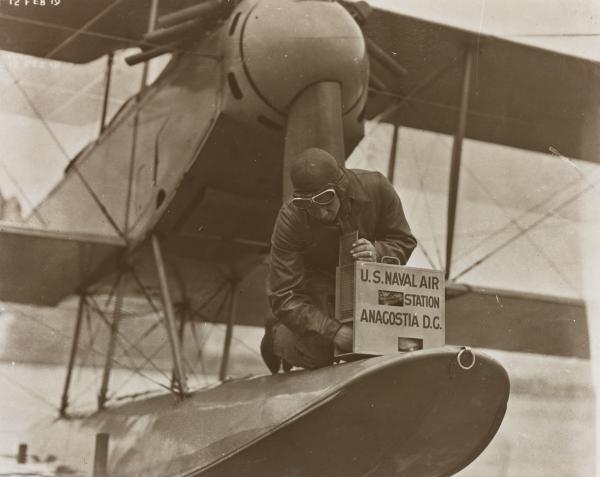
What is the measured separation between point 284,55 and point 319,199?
122cm

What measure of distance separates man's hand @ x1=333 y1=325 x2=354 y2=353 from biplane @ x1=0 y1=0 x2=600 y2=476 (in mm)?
71

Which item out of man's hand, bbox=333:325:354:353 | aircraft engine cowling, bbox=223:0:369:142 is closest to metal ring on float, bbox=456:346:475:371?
man's hand, bbox=333:325:354:353

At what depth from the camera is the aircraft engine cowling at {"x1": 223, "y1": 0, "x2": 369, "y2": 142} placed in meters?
3.80

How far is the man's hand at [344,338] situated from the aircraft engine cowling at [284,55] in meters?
1.42

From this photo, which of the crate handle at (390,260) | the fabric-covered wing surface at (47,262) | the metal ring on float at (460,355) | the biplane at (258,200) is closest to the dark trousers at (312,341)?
the biplane at (258,200)

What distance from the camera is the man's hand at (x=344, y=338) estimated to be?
2.74 metres

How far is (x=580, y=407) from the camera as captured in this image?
7770 mm

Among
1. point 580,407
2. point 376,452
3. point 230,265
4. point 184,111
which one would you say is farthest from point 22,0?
point 580,407

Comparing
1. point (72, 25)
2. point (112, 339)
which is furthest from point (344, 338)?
point (72, 25)

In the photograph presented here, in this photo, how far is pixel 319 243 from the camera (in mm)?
3084

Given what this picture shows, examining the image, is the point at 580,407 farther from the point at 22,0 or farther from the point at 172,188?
the point at 22,0

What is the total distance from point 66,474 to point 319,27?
10.3 feet

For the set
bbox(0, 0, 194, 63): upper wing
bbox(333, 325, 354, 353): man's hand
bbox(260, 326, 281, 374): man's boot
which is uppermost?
bbox(0, 0, 194, 63): upper wing

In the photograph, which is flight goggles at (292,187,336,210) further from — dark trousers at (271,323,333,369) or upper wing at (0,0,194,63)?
upper wing at (0,0,194,63)
